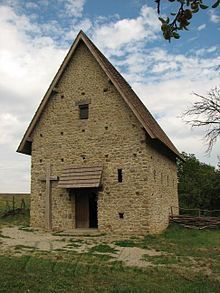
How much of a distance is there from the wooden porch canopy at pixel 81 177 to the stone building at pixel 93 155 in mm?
49

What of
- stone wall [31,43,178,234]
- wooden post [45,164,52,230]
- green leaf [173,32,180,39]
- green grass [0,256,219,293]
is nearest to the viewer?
green leaf [173,32,180,39]

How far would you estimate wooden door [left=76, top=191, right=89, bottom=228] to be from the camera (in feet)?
55.7

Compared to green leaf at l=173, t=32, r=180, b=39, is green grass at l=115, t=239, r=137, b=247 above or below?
below

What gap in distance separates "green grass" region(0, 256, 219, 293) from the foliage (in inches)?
724

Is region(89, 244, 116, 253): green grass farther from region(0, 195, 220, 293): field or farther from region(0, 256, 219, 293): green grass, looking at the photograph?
region(0, 256, 219, 293): green grass

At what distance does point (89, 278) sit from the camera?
25.1ft

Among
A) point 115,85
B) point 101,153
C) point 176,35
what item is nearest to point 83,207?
point 101,153

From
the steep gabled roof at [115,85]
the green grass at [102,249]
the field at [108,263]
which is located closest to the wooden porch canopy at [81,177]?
the field at [108,263]

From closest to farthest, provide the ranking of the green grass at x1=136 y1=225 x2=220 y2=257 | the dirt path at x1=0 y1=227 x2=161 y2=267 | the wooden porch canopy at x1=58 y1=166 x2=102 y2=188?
the dirt path at x1=0 y1=227 x2=161 y2=267 < the green grass at x1=136 y1=225 x2=220 y2=257 < the wooden porch canopy at x1=58 y1=166 x2=102 y2=188

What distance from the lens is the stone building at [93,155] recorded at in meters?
15.2

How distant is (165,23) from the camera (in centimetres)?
333

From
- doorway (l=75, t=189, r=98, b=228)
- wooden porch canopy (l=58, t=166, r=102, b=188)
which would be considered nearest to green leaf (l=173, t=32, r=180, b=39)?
wooden porch canopy (l=58, t=166, r=102, b=188)

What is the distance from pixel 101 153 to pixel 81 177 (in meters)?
1.53

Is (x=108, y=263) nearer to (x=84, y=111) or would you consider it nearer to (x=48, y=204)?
(x=48, y=204)
